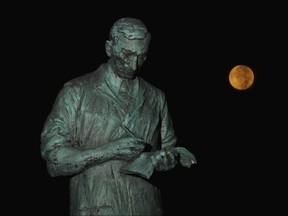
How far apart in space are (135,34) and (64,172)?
1131mm

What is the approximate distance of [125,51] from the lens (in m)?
7.87

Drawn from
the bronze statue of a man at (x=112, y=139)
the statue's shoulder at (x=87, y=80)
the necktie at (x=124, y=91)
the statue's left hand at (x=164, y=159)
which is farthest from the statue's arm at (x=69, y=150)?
the necktie at (x=124, y=91)

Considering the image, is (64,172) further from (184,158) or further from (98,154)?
(184,158)

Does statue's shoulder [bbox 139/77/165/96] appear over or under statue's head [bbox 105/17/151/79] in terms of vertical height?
under

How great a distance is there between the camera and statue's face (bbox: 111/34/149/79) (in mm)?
7848

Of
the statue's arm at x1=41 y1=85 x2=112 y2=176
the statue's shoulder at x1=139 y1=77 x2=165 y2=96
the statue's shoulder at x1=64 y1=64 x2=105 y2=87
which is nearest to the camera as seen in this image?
the statue's arm at x1=41 y1=85 x2=112 y2=176

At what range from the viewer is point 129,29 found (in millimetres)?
7852

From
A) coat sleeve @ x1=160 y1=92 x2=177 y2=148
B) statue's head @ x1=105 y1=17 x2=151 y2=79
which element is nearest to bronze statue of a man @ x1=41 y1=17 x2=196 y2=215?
statue's head @ x1=105 y1=17 x2=151 y2=79

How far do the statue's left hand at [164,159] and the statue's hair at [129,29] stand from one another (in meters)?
0.86

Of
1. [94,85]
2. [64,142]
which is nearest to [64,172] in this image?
[64,142]

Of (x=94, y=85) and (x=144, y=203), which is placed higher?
(x=94, y=85)

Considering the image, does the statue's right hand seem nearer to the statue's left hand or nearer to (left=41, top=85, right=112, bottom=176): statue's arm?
(left=41, top=85, right=112, bottom=176): statue's arm

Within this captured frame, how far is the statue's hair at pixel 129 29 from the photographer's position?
7836 millimetres

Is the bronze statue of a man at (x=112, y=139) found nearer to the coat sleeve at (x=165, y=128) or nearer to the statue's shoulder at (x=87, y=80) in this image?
the statue's shoulder at (x=87, y=80)
